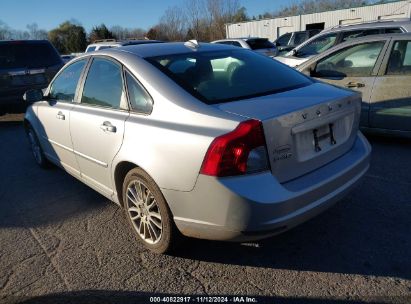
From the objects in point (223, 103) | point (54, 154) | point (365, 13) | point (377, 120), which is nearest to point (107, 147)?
point (223, 103)

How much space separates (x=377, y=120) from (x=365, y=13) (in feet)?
96.8

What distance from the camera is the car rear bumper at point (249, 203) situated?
2.38 m

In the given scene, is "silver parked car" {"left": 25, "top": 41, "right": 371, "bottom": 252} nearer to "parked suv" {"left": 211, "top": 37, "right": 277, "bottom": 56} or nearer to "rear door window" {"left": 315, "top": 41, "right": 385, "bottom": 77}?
"rear door window" {"left": 315, "top": 41, "right": 385, "bottom": 77}

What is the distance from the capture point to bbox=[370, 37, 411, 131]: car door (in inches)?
198

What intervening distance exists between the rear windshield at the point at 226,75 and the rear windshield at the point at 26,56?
6.84 metres

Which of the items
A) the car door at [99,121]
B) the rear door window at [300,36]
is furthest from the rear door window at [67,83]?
the rear door window at [300,36]

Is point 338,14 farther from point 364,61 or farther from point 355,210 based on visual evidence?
point 355,210

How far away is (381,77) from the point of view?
17.3 feet

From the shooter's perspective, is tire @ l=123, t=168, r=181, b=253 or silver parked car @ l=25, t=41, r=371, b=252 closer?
silver parked car @ l=25, t=41, r=371, b=252

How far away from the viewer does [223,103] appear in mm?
2715

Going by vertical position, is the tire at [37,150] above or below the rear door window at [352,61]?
below

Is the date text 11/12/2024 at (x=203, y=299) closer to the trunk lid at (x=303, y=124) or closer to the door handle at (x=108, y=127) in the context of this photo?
the trunk lid at (x=303, y=124)

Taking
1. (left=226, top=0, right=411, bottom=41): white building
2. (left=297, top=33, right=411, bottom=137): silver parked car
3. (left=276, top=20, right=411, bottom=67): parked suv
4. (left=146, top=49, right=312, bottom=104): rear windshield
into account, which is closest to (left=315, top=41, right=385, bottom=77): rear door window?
(left=297, top=33, right=411, bottom=137): silver parked car

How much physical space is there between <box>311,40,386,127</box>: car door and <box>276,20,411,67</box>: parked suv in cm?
221
